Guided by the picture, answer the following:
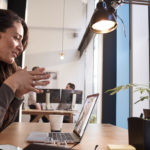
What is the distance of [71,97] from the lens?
4.12 metres

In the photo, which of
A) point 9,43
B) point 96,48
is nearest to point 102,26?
point 9,43

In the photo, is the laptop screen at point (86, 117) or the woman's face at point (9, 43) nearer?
the laptop screen at point (86, 117)

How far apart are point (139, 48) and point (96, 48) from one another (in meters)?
2.90

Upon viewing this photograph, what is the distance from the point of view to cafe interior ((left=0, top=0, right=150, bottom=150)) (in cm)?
226

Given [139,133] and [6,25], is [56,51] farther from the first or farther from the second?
[139,133]

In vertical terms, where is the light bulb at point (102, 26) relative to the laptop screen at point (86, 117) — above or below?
above

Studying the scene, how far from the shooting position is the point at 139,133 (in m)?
0.74

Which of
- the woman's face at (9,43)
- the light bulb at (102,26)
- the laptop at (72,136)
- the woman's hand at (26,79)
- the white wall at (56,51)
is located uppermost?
the white wall at (56,51)

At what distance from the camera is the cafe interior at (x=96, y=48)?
226 centimetres

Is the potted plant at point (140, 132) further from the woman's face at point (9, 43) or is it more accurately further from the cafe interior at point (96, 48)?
the woman's face at point (9, 43)

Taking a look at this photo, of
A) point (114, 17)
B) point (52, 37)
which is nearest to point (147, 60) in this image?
point (114, 17)

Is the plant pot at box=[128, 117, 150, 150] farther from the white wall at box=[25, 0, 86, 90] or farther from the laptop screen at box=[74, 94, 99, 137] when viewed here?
the white wall at box=[25, 0, 86, 90]

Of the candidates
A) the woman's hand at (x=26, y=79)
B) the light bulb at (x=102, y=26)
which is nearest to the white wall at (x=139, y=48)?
the light bulb at (x=102, y=26)

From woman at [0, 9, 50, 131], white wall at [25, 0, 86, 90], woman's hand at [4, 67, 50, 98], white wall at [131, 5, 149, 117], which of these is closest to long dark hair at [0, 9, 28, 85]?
woman at [0, 9, 50, 131]
